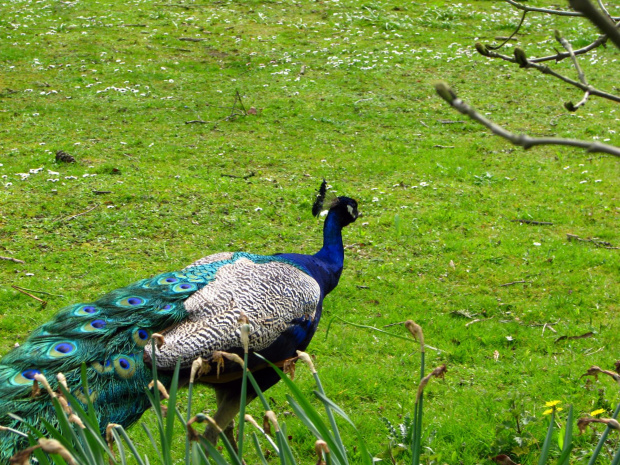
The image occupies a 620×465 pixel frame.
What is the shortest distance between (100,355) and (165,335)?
0.97ft

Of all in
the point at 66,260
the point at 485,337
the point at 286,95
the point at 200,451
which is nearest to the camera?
the point at 200,451

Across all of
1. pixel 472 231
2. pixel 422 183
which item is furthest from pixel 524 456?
pixel 422 183

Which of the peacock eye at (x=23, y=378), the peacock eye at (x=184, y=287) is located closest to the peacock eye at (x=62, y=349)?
the peacock eye at (x=23, y=378)

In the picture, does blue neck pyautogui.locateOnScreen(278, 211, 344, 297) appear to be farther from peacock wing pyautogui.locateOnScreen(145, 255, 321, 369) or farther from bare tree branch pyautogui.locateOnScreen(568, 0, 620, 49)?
bare tree branch pyautogui.locateOnScreen(568, 0, 620, 49)

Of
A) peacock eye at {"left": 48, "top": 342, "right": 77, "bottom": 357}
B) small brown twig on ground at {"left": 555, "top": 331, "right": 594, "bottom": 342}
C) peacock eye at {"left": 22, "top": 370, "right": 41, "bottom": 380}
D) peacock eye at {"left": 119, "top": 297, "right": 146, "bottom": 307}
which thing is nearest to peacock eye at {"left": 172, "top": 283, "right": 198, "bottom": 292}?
peacock eye at {"left": 119, "top": 297, "right": 146, "bottom": 307}

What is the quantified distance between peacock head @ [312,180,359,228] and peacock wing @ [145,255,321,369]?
0.69 m

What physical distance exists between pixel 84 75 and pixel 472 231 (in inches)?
255

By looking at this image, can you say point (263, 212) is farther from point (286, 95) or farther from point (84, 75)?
point (84, 75)

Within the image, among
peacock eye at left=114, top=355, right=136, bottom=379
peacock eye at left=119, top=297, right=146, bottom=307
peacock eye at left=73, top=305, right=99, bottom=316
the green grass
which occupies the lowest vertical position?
the green grass

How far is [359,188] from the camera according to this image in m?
6.80

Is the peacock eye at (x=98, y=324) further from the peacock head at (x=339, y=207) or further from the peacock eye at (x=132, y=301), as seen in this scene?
the peacock head at (x=339, y=207)

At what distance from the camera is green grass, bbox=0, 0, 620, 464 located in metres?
4.09

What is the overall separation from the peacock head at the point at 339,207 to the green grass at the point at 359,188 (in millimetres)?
820

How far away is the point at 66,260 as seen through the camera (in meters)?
5.28
